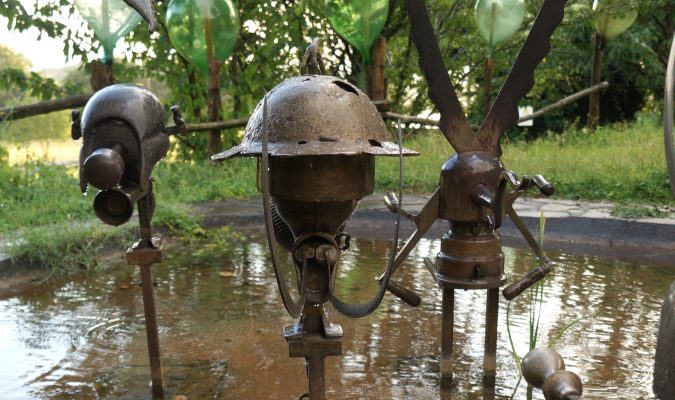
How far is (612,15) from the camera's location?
7934 millimetres

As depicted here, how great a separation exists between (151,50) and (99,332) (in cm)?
567

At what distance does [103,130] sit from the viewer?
6.27 ft

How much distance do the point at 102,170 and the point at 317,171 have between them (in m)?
0.64

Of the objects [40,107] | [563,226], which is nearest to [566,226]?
[563,226]

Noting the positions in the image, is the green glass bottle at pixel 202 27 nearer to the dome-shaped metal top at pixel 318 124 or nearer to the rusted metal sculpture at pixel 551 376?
the dome-shaped metal top at pixel 318 124

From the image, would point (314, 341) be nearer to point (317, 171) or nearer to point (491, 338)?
point (317, 171)

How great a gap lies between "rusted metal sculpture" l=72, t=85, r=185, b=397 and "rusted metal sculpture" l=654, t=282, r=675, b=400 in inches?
54.3

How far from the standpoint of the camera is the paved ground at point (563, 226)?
3984 mm

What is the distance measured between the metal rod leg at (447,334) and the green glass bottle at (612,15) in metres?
6.46

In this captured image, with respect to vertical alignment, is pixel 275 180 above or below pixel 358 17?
below

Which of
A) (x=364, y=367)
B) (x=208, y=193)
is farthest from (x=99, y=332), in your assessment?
(x=208, y=193)

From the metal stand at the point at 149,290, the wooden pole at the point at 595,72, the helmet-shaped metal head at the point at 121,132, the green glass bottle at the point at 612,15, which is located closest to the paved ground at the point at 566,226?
the metal stand at the point at 149,290

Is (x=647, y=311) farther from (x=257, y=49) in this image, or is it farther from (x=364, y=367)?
(x=257, y=49)

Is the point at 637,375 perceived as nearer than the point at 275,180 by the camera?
No
